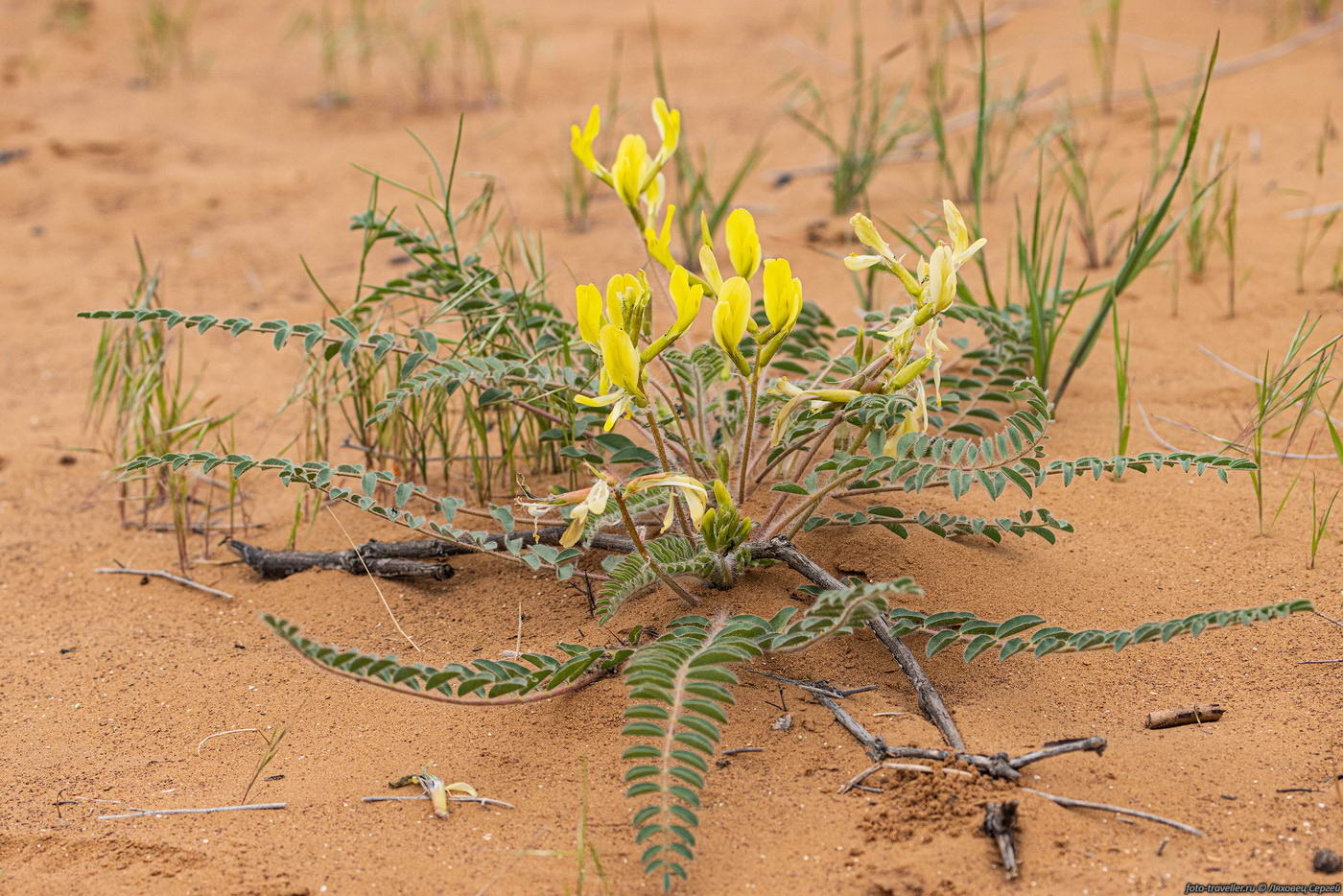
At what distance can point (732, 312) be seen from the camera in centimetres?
146

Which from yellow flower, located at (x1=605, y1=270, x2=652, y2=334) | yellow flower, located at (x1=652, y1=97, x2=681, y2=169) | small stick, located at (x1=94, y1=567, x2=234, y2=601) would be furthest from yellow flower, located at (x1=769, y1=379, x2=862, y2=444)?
small stick, located at (x1=94, y1=567, x2=234, y2=601)

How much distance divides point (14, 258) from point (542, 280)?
2.36 meters

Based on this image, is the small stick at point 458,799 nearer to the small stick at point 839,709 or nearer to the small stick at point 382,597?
the small stick at point 382,597

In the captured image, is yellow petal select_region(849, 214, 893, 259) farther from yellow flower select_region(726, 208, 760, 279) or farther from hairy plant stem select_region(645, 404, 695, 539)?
hairy plant stem select_region(645, 404, 695, 539)

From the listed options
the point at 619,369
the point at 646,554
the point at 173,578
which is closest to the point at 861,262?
the point at 619,369

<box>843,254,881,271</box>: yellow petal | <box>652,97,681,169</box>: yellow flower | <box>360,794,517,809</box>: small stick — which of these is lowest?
<box>360,794,517,809</box>: small stick

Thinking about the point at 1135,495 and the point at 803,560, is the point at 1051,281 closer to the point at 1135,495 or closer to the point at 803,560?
the point at 1135,495

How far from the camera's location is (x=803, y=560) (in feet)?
5.82

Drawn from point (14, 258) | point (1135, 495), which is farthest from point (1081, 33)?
point (14, 258)

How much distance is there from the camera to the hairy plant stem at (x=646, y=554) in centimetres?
147

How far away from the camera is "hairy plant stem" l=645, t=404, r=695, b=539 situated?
1577 mm

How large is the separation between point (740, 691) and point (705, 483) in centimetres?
30

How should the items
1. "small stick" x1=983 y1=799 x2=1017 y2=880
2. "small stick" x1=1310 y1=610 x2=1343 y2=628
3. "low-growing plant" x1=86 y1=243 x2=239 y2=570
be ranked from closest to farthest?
"small stick" x1=983 y1=799 x2=1017 y2=880, "small stick" x1=1310 y1=610 x2=1343 y2=628, "low-growing plant" x1=86 y1=243 x2=239 y2=570

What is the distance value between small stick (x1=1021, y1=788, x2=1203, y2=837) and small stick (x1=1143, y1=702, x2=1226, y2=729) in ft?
0.63
